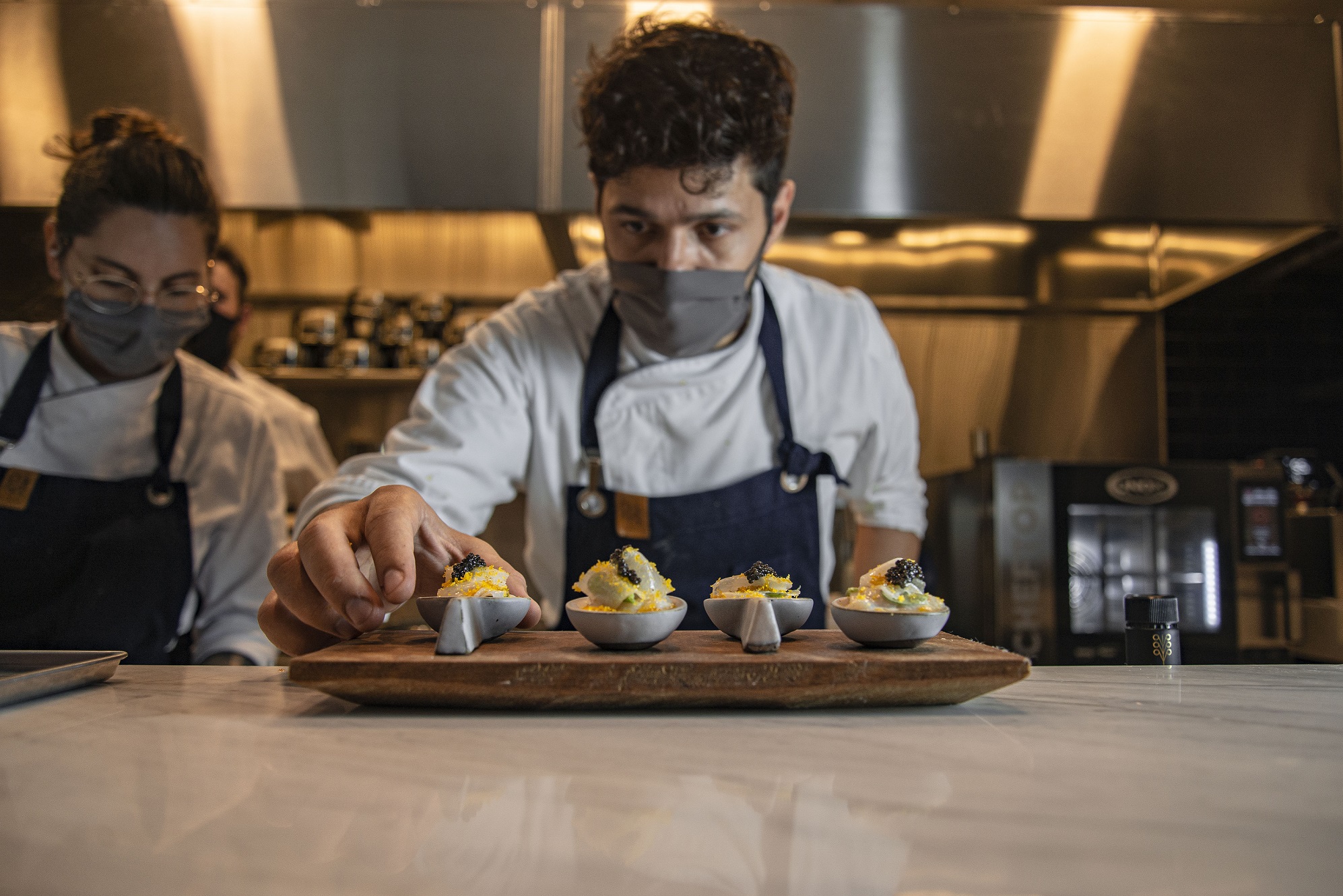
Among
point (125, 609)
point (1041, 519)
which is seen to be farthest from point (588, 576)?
point (1041, 519)

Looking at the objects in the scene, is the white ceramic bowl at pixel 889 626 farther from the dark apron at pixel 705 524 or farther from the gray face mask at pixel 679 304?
the gray face mask at pixel 679 304

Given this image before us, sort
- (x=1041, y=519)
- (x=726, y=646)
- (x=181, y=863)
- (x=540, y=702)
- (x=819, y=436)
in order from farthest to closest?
(x=1041, y=519)
(x=819, y=436)
(x=726, y=646)
(x=540, y=702)
(x=181, y=863)

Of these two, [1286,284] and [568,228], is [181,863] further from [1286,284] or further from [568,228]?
[1286,284]

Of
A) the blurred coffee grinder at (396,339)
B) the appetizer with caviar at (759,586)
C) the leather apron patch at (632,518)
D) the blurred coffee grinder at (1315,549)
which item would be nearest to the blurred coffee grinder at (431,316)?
the blurred coffee grinder at (396,339)

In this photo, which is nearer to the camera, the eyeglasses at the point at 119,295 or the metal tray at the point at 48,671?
the metal tray at the point at 48,671

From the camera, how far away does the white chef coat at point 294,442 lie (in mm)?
2668

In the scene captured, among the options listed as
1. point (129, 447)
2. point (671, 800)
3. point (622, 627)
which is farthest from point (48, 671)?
point (129, 447)

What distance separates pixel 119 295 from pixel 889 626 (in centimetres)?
159

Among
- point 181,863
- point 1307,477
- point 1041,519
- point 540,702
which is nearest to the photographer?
point 181,863

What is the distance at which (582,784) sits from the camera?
0.58 metres

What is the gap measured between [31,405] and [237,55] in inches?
45.4

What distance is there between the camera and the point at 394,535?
3.22ft

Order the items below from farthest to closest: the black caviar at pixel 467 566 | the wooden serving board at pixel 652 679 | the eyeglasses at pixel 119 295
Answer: the eyeglasses at pixel 119 295 < the black caviar at pixel 467 566 < the wooden serving board at pixel 652 679

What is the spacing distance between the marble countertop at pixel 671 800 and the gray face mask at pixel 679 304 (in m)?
0.87
